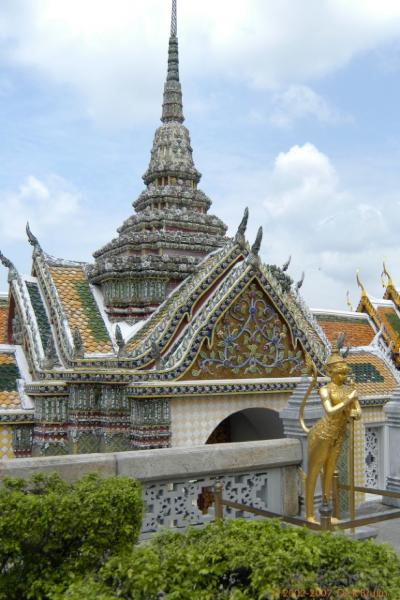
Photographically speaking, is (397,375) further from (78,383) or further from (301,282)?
(78,383)

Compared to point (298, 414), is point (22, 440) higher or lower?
lower

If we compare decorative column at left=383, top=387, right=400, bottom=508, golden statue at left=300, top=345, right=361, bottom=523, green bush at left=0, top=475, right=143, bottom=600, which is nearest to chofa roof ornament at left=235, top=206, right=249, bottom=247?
decorative column at left=383, top=387, right=400, bottom=508

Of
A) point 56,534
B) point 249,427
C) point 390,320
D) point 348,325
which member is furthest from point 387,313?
point 56,534

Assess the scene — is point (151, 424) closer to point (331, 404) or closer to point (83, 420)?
point (83, 420)

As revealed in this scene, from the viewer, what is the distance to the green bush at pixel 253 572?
3701 mm

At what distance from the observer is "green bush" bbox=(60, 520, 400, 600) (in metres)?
3.70

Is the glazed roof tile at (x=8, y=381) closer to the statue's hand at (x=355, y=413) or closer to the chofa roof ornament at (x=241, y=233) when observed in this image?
the chofa roof ornament at (x=241, y=233)

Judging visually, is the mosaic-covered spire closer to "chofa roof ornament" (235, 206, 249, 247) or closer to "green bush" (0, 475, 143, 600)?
"chofa roof ornament" (235, 206, 249, 247)

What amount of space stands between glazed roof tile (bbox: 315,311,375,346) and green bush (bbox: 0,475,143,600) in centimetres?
1378

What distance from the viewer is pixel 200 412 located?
11766mm

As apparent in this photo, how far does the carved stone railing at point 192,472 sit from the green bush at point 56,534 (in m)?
1.80

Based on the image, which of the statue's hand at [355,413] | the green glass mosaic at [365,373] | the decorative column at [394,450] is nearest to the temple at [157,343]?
the green glass mosaic at [365,373]

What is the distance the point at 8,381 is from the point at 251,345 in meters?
4.67

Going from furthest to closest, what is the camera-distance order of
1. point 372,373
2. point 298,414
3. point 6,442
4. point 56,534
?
1. point 372,373
2. point 6,442
3. point 298,414
4. point 56,534
